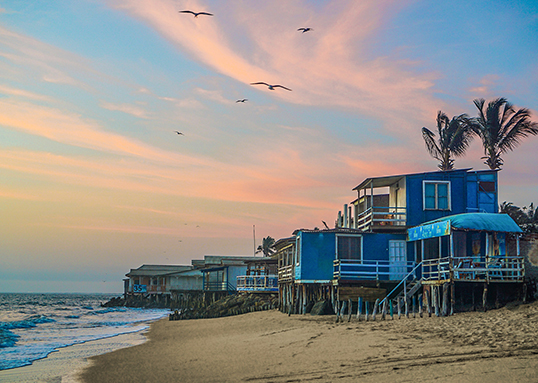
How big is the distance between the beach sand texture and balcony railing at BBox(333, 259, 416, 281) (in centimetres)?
461

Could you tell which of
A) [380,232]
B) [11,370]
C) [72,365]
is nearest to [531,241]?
[380,232]

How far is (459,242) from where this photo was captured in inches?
1145

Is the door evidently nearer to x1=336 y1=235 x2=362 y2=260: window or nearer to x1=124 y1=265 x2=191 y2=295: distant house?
x1=336 y1=235 x2=362 y2=260: window

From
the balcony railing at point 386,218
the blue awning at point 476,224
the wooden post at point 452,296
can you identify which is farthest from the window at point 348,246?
the wooden post at point 452,296

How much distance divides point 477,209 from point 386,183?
559 cm

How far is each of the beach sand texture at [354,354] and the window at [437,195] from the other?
10.3m

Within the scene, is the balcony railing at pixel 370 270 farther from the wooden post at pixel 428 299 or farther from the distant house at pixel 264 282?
the distant house at pixel 264 282

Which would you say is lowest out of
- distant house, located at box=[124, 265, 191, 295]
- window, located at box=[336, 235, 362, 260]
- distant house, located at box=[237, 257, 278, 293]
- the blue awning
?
distant house, located at box=[124, 265, 191, 295]

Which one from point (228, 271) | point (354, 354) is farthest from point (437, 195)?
point (228, 271)

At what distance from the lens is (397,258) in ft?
101

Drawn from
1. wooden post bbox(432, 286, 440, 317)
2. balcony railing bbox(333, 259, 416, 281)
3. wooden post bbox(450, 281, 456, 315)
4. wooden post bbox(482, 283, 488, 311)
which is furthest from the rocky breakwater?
wooden post bbox(482, 283, 488, 311)

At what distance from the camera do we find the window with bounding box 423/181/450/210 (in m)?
31.4

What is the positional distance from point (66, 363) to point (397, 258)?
18.7 m

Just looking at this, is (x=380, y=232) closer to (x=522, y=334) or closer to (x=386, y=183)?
(x=386, y=183)
